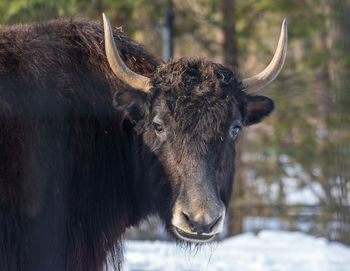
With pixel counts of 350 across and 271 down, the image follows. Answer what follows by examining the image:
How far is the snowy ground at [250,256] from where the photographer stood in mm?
6922

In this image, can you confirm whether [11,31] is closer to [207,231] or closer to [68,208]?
[68,208]

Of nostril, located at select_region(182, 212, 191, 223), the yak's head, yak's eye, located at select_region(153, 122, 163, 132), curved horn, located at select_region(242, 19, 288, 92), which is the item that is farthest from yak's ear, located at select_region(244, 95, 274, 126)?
nostril, located at select_region(182, 212, 191, 223)

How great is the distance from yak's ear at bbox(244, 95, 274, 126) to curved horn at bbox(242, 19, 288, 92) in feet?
0.39

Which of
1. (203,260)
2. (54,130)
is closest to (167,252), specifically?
(203,260)

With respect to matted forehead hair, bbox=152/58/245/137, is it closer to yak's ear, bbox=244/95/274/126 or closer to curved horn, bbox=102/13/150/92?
curved horn, bbox=102/13/150/92

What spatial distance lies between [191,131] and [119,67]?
2.52 ft

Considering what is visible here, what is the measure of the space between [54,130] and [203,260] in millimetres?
4264

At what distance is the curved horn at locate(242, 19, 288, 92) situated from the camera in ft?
14.0

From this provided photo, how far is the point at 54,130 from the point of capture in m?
3.83

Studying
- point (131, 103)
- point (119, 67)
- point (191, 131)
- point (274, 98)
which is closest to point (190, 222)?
Answer: point (191, 131)

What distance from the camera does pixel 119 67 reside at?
4023 millimetres

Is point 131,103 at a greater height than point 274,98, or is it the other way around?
point 131,103

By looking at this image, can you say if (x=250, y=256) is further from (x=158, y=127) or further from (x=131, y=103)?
(x=131, y=103)

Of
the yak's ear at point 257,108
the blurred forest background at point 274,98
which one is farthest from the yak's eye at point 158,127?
the blurred forest background at point 274,98
